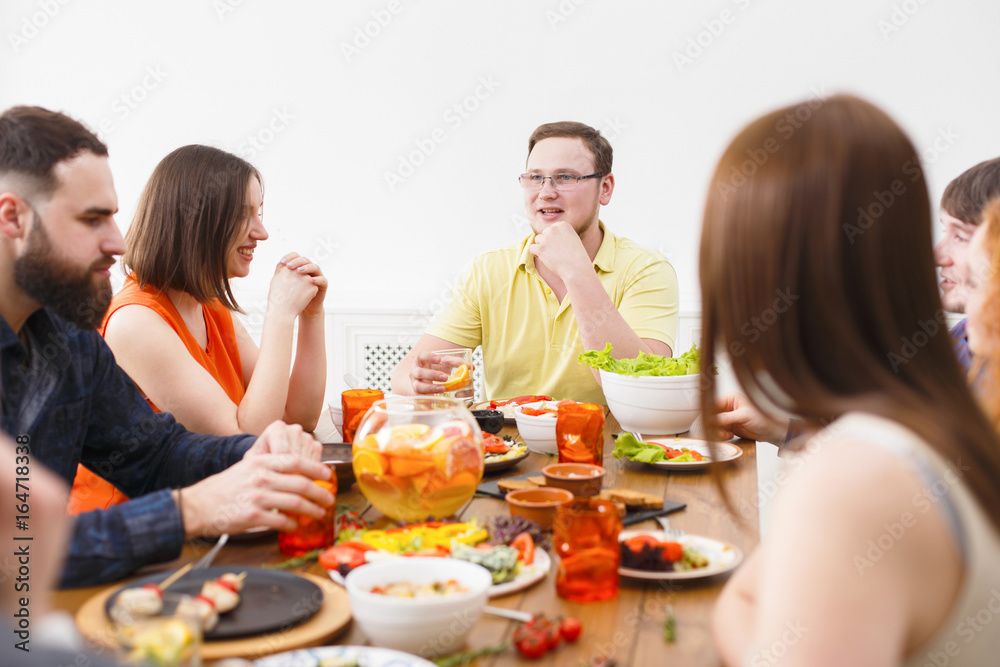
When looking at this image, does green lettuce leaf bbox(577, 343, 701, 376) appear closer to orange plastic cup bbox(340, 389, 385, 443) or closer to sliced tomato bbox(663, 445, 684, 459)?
sliced tomato bbox(663, 445, 684, 459)

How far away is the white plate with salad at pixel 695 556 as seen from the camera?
1092 mm

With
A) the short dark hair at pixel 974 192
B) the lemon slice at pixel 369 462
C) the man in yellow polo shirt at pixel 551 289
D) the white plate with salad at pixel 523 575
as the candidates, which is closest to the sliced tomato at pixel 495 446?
the lemon slice at pixel 369 462

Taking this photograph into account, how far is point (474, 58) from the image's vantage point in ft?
13.8

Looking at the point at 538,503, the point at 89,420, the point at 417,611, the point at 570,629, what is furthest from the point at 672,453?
the point at 89,420

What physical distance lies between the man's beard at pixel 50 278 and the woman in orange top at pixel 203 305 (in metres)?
0.50

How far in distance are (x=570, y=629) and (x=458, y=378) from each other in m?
1.21

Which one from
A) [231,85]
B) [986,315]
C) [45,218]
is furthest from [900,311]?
[231,85]

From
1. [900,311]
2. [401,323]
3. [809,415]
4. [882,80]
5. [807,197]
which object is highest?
[882,80]

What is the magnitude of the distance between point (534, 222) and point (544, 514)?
185 cm

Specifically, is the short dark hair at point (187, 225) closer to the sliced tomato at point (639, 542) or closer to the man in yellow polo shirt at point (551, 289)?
the man in yellow polo shirt at point (551, 289)

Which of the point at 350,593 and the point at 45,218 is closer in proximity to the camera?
the point at 350,593

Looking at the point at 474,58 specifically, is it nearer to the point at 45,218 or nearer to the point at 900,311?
the point at 45,218

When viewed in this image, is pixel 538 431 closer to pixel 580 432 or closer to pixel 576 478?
pixel 580 432

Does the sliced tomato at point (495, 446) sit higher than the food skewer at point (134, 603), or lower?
lower
